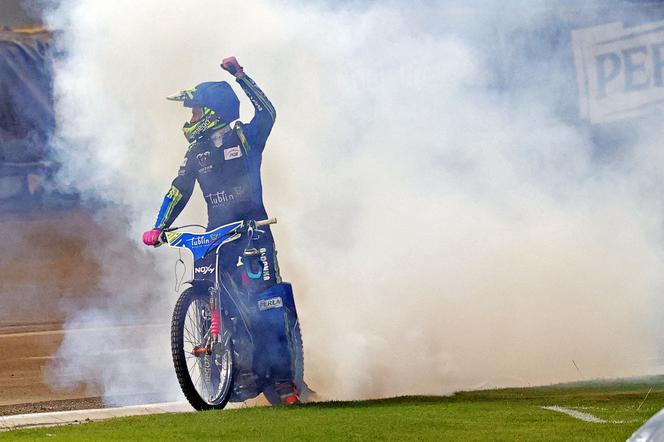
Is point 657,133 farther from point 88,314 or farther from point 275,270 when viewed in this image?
point 275,270

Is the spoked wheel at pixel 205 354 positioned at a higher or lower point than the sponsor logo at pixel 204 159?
lower

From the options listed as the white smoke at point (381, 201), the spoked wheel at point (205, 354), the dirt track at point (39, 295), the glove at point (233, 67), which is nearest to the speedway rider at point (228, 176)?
the glove at point (233, 67)

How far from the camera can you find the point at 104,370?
43.6 feet

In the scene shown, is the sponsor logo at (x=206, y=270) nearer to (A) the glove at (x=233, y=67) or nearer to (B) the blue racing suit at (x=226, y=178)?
(B) the blue racing suit at (x=226, y=178)

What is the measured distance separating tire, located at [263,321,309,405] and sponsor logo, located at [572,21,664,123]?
32.1 feet

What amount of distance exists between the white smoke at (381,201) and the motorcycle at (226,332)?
32.9 inches

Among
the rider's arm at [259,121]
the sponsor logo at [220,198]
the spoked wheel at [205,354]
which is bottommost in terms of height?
the spoked wheel at [205,354]

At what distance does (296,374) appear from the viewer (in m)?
10.5

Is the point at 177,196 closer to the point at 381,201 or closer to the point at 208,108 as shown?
the point at 208,108

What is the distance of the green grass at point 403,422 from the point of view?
27.5 ft

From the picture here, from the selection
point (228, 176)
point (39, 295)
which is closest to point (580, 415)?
point (228, 176)

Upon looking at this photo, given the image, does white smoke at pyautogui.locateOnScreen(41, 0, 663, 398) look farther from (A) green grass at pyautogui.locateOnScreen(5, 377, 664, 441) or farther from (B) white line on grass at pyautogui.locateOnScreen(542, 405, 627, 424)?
(B) white line on grass at pyautogui.locateOnScreen(542, 405, 627, 424)

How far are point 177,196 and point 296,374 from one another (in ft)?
5.23

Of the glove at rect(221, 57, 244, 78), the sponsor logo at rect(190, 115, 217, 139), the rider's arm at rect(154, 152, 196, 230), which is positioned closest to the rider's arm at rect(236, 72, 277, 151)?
the glove at rect(221, 57, 244, 78)
